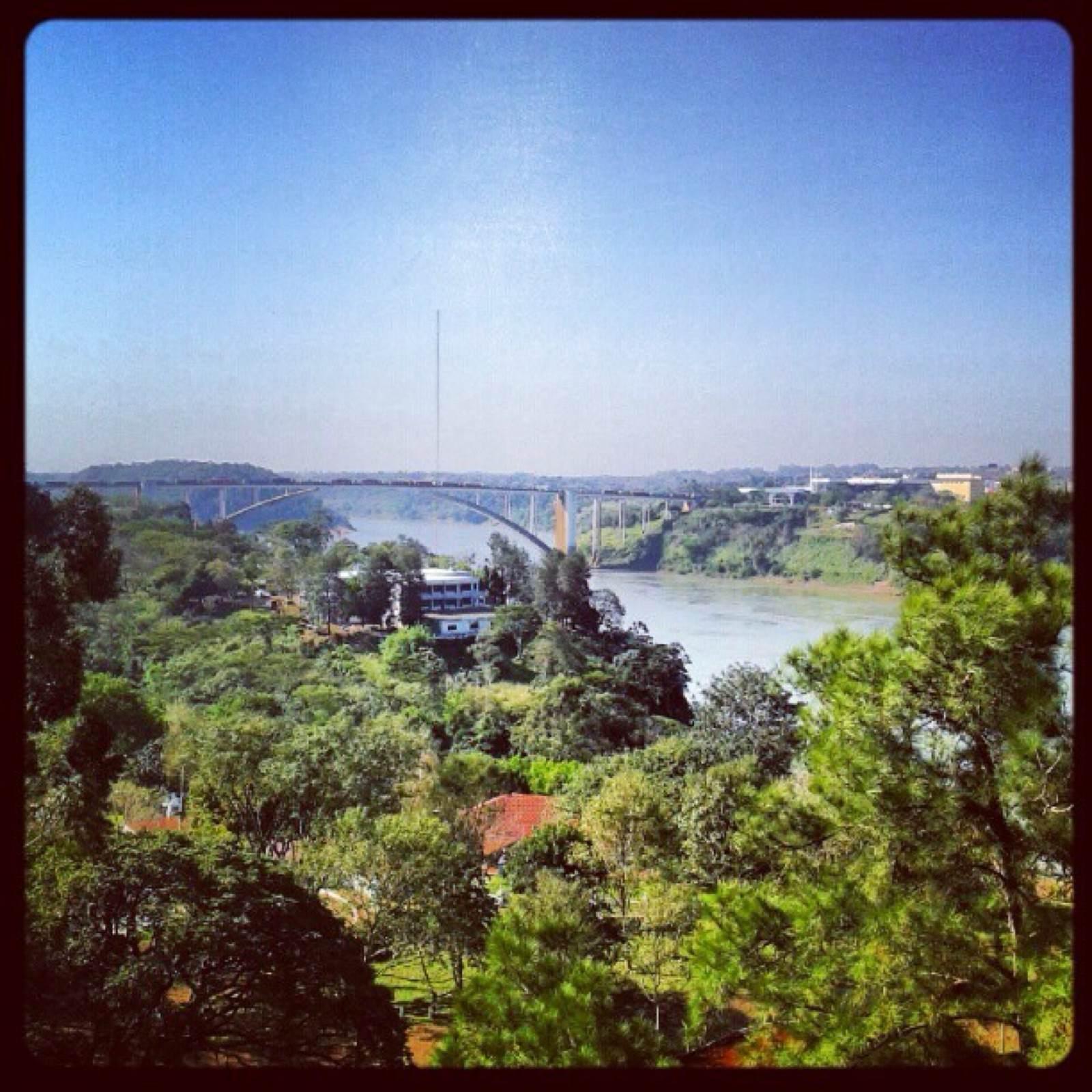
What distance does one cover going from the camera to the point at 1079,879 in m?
1.01

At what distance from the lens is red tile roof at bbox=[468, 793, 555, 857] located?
13.3 feet

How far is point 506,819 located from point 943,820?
1.98m

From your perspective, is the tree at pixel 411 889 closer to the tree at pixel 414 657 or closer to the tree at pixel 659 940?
the tree at pixel 659 940

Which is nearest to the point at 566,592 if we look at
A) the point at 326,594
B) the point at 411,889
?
the point at 326,594

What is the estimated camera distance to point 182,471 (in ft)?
12.1

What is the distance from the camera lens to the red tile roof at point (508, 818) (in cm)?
406

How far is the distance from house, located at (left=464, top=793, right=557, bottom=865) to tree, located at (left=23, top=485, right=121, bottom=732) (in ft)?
5.35

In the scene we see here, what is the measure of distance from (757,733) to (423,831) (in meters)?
1.48

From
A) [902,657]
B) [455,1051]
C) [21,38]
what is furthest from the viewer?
[902,657]

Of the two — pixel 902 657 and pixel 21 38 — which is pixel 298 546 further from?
pixel 21 38

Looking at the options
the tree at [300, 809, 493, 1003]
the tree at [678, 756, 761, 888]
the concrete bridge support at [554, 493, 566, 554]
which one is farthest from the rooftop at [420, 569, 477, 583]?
the tree at [678, 756, 761, 888]

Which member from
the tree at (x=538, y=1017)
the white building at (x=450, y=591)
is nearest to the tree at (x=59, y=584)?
the tree at (x=538, y=1017)

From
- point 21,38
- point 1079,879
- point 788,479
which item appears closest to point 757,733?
point 788,479

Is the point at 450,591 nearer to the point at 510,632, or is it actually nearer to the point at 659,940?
the point at 510,632
